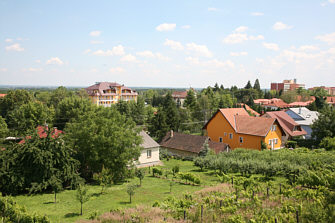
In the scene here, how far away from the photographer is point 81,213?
53.4 feet

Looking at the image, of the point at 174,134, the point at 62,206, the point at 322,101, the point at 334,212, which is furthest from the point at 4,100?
the point at 322,101

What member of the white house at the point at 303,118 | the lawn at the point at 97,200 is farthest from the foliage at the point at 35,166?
the white house at the point at 303,118

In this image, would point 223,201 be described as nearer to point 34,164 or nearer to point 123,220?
point 123,220

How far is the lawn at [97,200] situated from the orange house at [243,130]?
1774 centimetres

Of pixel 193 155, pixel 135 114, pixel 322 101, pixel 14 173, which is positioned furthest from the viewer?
pixel 322 101

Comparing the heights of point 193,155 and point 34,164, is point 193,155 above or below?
below

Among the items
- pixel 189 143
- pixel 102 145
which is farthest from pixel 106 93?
pixel 102 145

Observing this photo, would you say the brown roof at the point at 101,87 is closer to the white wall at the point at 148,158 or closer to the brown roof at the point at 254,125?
the brown roof at the point at 254,125

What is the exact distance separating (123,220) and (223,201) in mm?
6730

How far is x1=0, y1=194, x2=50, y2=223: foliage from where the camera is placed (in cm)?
1325

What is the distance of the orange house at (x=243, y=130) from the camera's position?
40819 mm

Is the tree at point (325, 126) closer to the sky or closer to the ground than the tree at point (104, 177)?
closer to the sky

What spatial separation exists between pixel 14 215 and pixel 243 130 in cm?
3580

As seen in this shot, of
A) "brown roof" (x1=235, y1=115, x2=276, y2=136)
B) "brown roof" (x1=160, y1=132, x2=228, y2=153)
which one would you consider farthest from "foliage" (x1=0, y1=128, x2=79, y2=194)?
"brown roof" (x1=235, y1=115, x2=276, y2=136)
